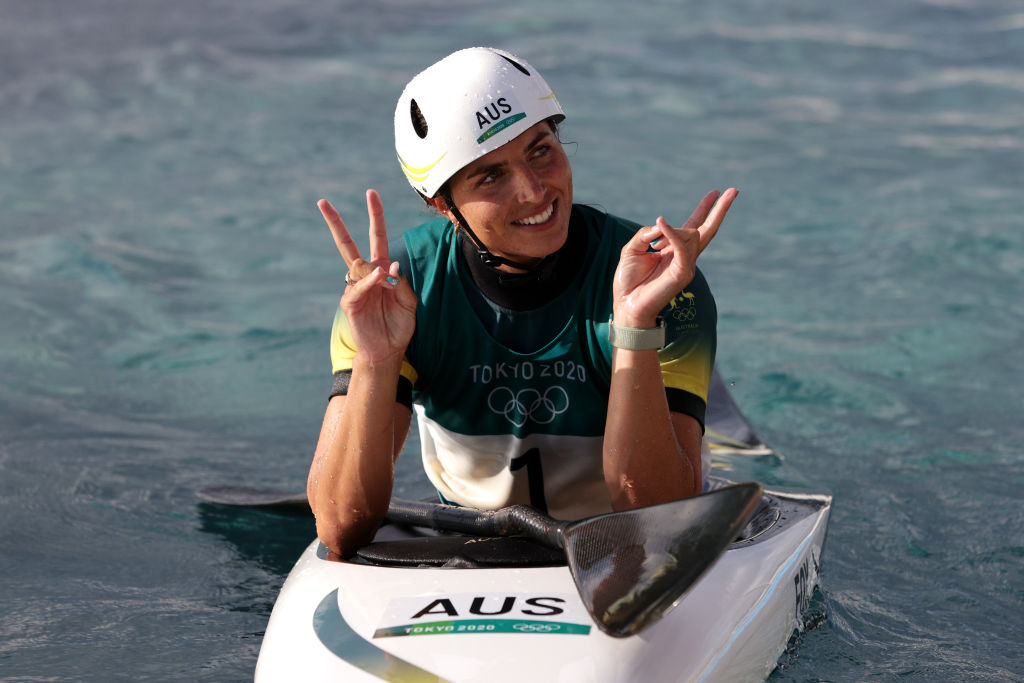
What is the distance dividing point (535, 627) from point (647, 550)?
0.97 ft

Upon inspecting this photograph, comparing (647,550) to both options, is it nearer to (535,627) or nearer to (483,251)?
(535,627)

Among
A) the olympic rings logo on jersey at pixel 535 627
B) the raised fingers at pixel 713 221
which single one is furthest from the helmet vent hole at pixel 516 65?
the olympic rings logo on jersey at pixel 535 627

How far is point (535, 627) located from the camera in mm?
2629

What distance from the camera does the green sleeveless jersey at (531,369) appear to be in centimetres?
303

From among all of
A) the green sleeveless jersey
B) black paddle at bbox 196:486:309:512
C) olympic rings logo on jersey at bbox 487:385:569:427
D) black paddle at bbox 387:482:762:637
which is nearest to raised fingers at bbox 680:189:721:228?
the green sleeveless jersey

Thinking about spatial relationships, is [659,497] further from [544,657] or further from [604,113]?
[604,113]

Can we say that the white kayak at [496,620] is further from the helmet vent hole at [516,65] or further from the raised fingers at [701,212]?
the helmet vent hole at [516,65]

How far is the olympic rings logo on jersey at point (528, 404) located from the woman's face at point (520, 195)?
0.36 m

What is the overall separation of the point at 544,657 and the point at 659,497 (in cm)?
55

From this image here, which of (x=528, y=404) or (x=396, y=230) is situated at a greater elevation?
(x=528, y=404)

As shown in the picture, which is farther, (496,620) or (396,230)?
(396,230)

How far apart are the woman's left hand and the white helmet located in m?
0.42

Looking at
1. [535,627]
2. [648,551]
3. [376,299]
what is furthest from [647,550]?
[376,299]

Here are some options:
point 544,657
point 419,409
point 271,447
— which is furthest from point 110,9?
point 544,657
